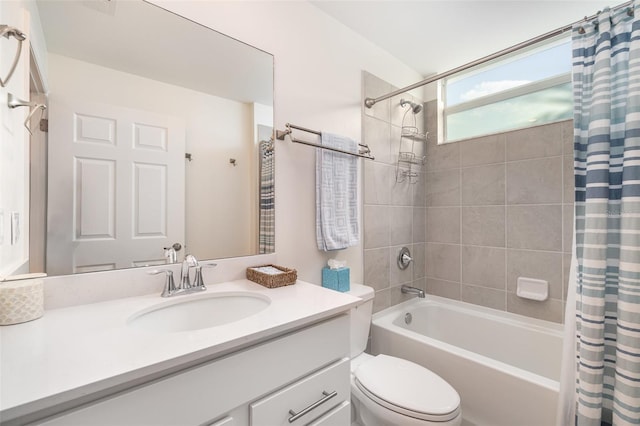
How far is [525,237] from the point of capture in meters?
1.92

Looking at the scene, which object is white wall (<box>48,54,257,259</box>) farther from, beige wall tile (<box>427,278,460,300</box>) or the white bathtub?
beige wall tile (<box>427,278,460,300</box>)

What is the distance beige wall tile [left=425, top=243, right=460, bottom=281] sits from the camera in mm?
2244

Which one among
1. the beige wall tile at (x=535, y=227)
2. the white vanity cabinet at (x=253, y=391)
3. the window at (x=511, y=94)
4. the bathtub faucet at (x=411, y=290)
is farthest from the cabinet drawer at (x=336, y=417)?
the window at (x=511, y=94)

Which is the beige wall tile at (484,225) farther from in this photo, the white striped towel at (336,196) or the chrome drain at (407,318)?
the white striped towel at (336,196)

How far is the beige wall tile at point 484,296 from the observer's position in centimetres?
202

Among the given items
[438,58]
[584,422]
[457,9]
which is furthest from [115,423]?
[438,58]

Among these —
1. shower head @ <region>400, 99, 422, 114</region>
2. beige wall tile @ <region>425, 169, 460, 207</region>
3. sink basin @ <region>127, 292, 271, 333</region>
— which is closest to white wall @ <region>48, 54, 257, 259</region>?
sink basin @ <region>127, 292, 271, 333</region>

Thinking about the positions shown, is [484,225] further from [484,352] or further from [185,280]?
[185,280]

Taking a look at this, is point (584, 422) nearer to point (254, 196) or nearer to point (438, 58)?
point (254, 196)

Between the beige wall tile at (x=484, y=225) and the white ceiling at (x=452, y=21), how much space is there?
1163 mm

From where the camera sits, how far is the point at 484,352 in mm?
1973

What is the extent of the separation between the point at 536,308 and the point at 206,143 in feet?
7.37

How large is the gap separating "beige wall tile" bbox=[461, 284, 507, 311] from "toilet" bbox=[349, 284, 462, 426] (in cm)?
105

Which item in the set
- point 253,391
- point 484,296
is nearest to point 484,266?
point 484,296
